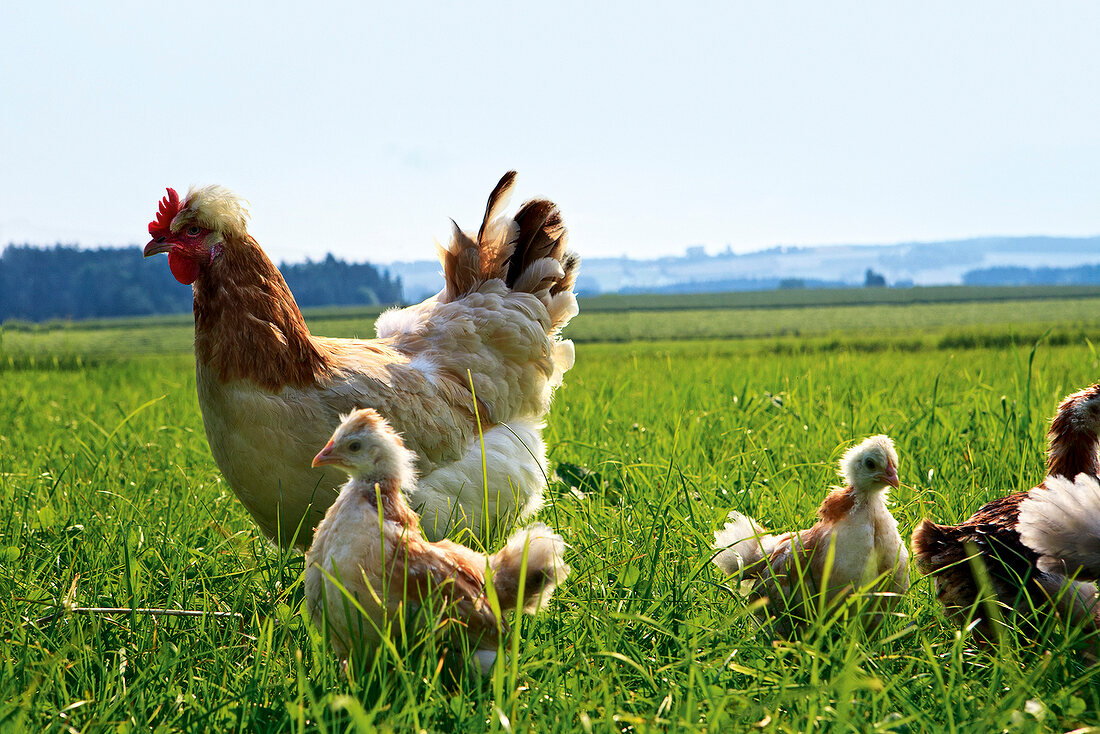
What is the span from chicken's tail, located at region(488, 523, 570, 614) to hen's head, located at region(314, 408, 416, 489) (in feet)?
1.37

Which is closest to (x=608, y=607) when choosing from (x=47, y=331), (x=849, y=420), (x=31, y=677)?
(x=31, y=677)

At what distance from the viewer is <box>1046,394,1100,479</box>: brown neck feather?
3006 mm

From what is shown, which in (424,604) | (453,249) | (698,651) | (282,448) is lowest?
(698,651)

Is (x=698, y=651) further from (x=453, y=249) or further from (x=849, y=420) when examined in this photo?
(x=849, y=420)

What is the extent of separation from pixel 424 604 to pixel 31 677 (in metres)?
1.20

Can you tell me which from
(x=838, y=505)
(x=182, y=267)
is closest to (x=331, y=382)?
(x=182, y=267)

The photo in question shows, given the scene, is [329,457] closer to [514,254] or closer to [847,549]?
[847,549]

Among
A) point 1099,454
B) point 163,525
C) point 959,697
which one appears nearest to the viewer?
point 959,697

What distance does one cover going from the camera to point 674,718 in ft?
6.03

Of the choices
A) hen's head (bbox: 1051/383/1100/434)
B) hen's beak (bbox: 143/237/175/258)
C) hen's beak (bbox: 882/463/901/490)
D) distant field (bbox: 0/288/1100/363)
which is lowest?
distant field (bbox: 0/288/1100/363)

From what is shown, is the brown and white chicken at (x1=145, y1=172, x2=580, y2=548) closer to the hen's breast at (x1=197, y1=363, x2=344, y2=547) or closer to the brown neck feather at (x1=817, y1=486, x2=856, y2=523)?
the hen's breast at (x1=197, y1=363, x2=344, y2=547)

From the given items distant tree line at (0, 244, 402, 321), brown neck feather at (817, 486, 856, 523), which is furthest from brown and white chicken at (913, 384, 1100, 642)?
distant tree line at (0, 244, 402, 321)

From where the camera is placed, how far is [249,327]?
3271 millimetres

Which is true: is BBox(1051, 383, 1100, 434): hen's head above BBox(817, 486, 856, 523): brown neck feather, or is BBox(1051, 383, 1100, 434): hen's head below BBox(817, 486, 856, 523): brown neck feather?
above
